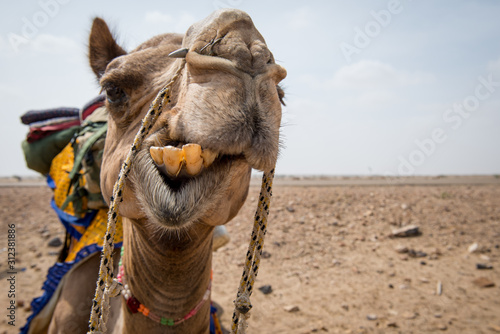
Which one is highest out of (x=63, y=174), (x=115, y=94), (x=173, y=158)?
(x=115, y=94)

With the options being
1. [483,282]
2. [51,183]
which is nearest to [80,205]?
[51,183]

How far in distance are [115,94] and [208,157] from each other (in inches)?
39.1

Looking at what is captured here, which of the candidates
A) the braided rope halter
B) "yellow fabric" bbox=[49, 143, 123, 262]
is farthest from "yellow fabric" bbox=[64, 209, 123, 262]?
Answer: the braided rope halter

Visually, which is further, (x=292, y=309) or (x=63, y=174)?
(x=292, y=309)

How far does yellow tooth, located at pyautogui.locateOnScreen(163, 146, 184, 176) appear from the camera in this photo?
1.19m

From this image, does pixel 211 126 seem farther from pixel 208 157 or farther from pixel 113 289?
pixel 113 289

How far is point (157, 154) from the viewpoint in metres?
1.28

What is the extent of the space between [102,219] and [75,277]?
53 centimetres

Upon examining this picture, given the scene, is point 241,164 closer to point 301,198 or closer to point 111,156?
point 111,156

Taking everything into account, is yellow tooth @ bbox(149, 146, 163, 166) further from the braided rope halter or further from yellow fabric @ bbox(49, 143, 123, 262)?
yellow fabric @ bbox(49, 143, 123, 262)

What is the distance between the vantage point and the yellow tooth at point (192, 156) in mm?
1169

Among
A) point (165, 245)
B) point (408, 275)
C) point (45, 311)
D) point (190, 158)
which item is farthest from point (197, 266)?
point (408, 275)

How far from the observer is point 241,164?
4.36 feet

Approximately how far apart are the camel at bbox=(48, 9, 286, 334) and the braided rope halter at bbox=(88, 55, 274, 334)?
0.14ft
